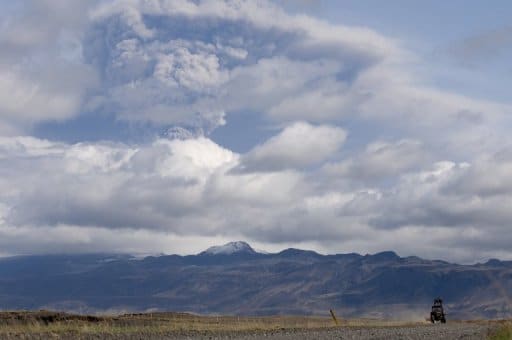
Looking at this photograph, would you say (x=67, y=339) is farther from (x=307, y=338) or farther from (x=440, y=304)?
(x=440, y=304)

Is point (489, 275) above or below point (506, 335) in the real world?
above

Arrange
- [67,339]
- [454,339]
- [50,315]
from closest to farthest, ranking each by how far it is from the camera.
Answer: [67,339], [454,339], [50,315]

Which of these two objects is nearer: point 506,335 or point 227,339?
point 506,335

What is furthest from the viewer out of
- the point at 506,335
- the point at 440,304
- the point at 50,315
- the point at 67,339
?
the point at 440,304

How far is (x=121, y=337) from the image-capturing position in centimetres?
3103

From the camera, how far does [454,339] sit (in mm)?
31688

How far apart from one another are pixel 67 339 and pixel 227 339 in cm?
599

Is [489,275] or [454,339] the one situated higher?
[489,275]

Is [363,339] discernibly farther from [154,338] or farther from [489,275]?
[489,275]

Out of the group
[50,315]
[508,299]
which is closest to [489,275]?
[508,299]

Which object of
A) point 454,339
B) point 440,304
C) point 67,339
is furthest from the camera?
point 440,304

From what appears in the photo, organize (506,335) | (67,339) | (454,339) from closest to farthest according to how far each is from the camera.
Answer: (506,335) → (67,339) → (454,339)

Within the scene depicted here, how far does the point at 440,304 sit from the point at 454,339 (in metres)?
36.8

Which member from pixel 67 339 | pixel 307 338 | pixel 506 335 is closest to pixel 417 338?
pixel 307 338
